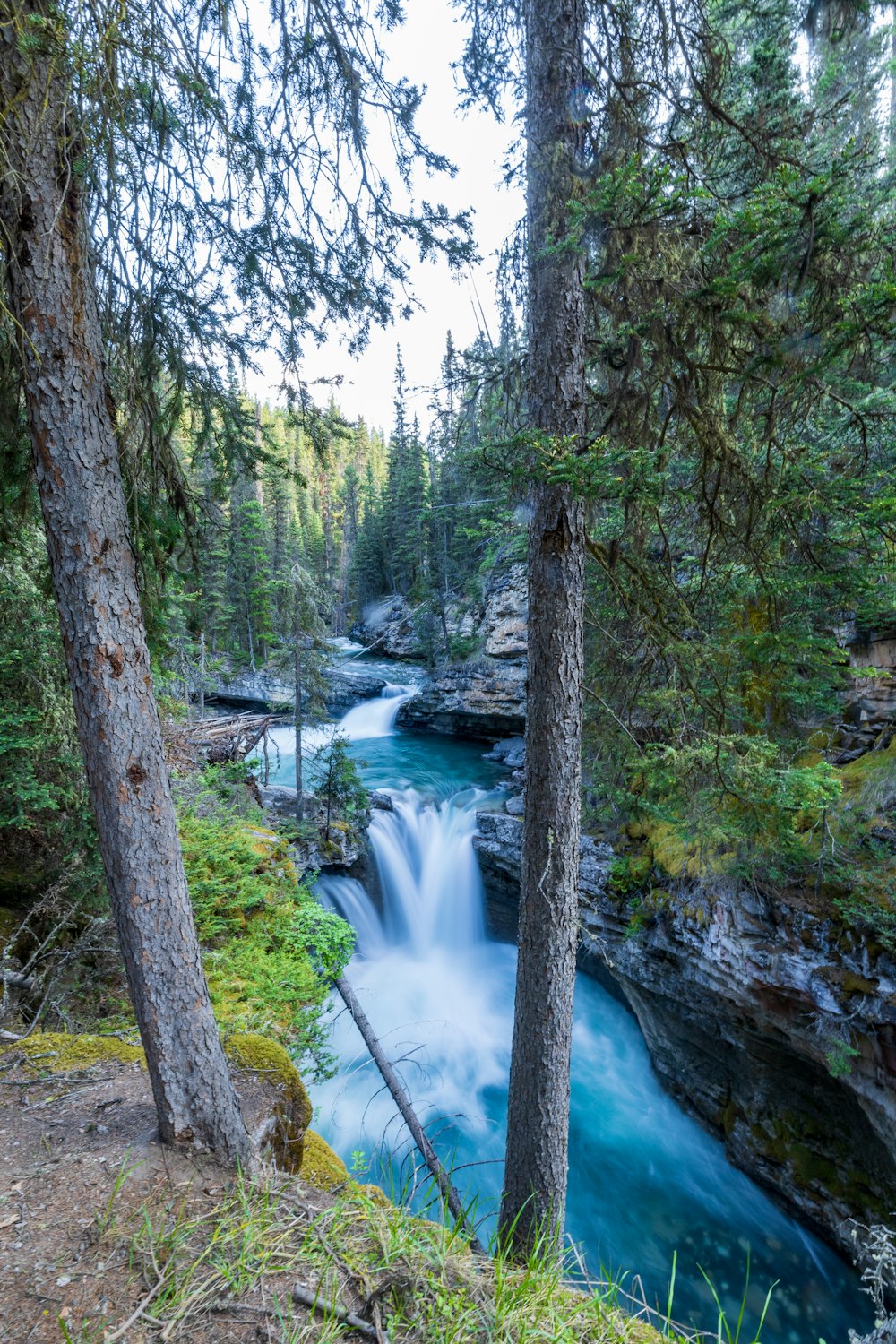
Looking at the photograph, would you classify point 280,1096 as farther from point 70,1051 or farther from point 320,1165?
point 70,1051

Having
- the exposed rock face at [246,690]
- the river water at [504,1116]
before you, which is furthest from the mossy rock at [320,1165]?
the exposed rock face at [246,690]

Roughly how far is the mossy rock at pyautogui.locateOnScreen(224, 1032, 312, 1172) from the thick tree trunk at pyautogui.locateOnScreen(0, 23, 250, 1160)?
80 cm

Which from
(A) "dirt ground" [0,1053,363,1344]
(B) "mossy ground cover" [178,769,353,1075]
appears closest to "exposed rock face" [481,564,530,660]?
(B) "mossy ground cover" [178,769,353,1075]

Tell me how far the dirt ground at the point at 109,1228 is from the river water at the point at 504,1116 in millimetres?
940

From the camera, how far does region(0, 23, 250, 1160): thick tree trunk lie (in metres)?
2.17

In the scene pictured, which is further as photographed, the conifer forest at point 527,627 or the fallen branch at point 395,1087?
the fallen branch at point 395,1087

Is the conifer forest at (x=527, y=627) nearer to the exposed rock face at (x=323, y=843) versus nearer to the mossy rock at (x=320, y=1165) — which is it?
the mossy rock at (x=320, y=1165)

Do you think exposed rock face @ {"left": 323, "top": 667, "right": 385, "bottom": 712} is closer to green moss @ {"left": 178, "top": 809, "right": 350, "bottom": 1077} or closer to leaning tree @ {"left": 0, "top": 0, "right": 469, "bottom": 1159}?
green moss @ {"left": 178, "top": 809, "right": 350, "bottom": 1077}

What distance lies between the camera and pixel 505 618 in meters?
20.5

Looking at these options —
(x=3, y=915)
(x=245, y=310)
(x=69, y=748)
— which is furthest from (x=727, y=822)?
(x=3, y=915)

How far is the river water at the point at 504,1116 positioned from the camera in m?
6.48

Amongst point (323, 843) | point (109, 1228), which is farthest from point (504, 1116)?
point (109, 1228)

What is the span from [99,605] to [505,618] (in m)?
18.6

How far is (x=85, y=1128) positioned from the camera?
293cm
